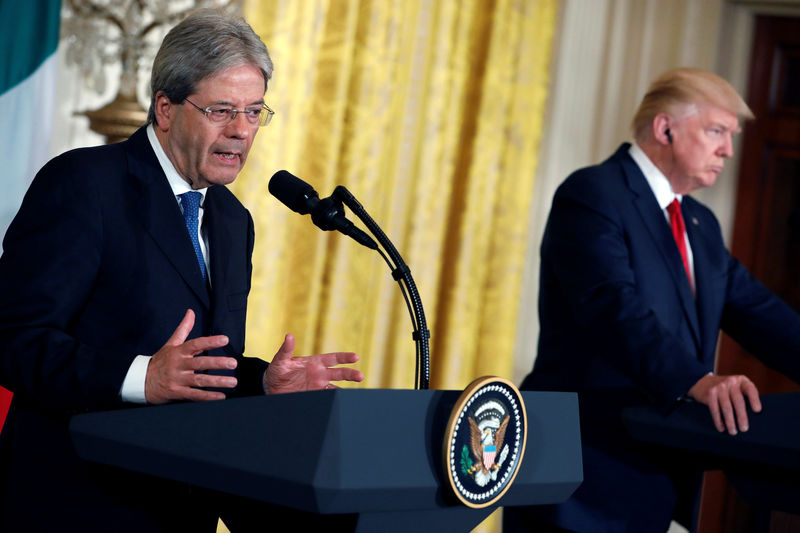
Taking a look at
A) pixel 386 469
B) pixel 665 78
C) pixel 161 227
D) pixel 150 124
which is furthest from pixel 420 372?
pixel 665 78

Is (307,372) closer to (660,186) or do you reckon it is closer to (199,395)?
(199,395)

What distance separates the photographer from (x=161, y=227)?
1660 mm

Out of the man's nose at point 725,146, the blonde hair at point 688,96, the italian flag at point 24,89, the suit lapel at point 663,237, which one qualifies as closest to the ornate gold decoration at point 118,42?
the italian flag at point 24,89

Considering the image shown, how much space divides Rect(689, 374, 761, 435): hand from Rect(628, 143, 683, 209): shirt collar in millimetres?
727

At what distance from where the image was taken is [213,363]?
1.27 m

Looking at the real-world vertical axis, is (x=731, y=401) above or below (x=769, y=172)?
below

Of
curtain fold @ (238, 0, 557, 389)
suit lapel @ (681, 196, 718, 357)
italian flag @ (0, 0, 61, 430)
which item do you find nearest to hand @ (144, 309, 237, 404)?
italian flag @ (0, 0, 61, 430)

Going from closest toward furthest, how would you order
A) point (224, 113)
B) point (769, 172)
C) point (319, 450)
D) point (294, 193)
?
point (319, 450)
point (294, 193)
point (224, 113)
point (769, 172)

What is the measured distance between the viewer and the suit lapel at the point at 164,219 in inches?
65.1

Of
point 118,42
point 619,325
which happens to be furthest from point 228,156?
point 118,42

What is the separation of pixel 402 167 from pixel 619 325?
1.83m

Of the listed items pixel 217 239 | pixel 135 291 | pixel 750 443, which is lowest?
pixel 750 443

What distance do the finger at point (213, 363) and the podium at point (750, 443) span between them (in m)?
1.32

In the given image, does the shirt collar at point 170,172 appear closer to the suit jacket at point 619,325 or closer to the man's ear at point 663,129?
the suit jacket at point 619,325
